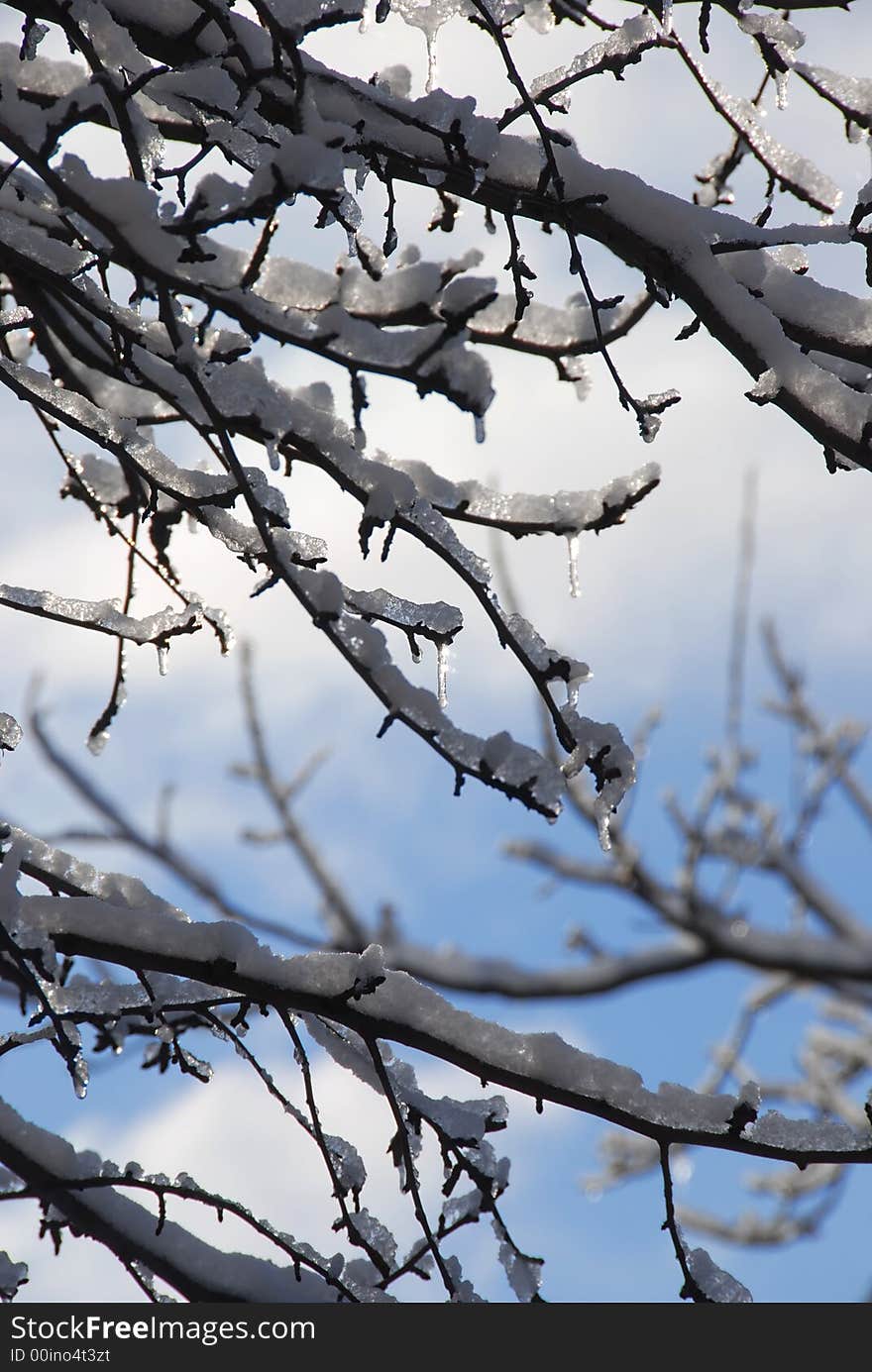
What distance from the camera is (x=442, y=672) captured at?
209 cm

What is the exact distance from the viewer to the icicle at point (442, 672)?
81.4 inches

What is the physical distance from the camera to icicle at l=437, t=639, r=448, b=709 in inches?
81.4

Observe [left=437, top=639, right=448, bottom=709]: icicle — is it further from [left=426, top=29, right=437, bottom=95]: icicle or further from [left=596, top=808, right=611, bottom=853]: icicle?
[left=426, top=29, right=437, bottom=95]: icicle

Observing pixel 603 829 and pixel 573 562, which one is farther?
pixel 573 562

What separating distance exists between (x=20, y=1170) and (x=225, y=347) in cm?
160

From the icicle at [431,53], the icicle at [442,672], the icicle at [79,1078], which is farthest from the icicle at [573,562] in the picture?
the icicle at [79,1078]

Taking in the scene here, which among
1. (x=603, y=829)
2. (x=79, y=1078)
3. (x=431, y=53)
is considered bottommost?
(x=79, y=1078)

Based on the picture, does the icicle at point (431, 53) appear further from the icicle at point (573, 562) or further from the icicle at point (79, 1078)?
the icicle at point (79, 1078)

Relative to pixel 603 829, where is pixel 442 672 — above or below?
above

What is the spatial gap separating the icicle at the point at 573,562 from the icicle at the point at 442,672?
0.39 m

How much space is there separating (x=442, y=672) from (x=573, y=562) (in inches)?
16.2

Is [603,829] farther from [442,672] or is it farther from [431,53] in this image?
[431,53]

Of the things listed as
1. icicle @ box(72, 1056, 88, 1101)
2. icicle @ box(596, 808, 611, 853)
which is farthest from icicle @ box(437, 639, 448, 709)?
icicle @ box(72, 1056, 88, 1101)

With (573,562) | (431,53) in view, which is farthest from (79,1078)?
(431,53)
